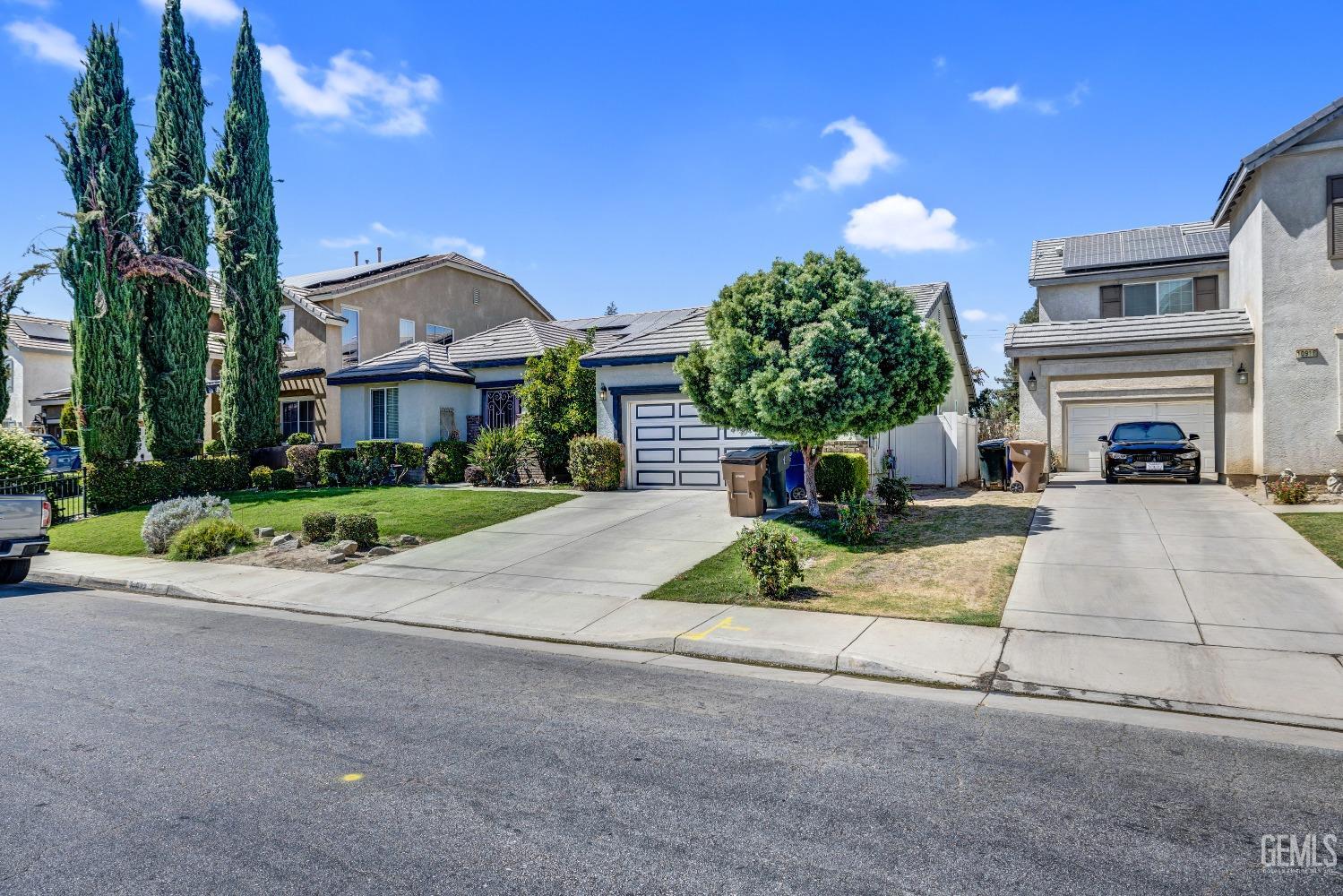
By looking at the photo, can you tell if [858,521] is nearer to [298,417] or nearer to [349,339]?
[349,339]

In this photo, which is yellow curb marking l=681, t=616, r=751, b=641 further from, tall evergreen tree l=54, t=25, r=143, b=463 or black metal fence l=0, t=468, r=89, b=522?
tall evergreen tree l=54, t=25, r=143, b=463

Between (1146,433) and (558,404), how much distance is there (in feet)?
48.2

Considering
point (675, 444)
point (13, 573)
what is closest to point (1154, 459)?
point (675, 444)

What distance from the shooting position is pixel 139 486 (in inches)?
774

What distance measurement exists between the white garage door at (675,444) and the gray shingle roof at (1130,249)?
1284 centimetres

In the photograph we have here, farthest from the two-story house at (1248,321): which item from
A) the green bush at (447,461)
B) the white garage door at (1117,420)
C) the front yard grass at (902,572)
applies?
the green bush at (447,461)

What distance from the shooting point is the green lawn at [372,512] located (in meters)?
14.6

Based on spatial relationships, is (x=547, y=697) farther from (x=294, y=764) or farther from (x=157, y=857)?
(x=157, y=857)

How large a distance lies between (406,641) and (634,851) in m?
4.99

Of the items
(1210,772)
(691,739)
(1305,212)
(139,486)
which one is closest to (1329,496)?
(1305,212)

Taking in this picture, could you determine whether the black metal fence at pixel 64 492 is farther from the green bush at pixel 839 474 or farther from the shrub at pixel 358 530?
the green bush at pixel 839 474

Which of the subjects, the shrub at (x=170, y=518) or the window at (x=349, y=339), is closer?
the shrub at (x=170, y=518)

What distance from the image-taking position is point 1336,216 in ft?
45.2

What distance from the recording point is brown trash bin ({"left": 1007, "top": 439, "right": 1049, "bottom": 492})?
1656cm
